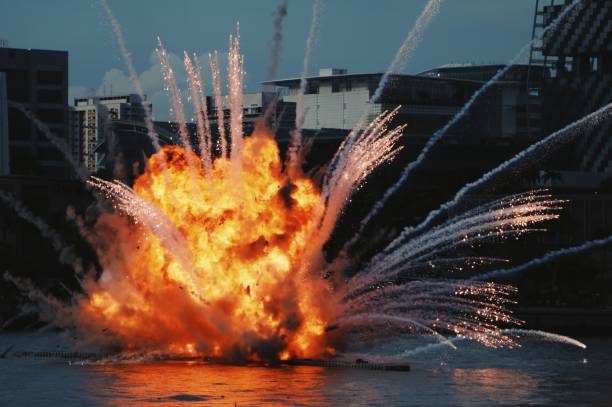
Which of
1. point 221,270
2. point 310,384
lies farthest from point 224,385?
point 221,270

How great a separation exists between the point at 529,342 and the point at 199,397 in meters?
45.1

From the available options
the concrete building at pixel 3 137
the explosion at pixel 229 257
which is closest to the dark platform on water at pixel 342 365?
the explosion at pixel 229 257

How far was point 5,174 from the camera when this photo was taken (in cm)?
18212

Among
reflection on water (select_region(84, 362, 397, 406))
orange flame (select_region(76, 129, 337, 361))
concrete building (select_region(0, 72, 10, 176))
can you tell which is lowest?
reflection on water (select_region(84, 362, 397, 406))

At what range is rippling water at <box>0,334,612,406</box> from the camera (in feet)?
220

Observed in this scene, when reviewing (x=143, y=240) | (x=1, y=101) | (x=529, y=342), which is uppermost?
(x=1, y=101)

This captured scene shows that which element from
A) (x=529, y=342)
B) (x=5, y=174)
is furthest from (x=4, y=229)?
(x=529, y=342)

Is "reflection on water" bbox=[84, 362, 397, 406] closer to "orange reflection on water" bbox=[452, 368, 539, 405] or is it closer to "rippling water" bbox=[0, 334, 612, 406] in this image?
"rippling water" bbox=[0, 334, 612, 406]

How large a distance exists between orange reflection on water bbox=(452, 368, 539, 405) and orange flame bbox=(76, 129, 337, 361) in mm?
8323

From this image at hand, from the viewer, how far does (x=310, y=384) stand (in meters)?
72.0

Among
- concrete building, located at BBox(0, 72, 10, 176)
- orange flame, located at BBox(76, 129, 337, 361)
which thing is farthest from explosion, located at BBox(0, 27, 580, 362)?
concrete building, located at BBox(0, 72, 10, 176)

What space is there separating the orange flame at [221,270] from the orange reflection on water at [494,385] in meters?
8.32

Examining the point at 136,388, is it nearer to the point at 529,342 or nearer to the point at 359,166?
the point at 359,166

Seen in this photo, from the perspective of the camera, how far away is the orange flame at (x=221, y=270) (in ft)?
254
